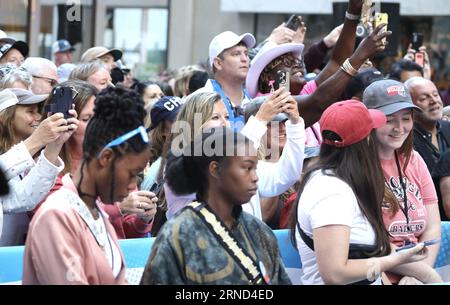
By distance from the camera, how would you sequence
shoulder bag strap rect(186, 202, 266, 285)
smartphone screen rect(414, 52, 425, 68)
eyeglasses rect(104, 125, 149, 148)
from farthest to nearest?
smartphone screen rect(414, 52, 425, 68)
shoulder bag strap rect(186, 202, 266, 285)
eyeglasses rect(104, 125, 149, 148)

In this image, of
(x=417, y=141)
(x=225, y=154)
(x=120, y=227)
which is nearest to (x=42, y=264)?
(x=225, y=154)

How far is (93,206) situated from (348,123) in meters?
1.56

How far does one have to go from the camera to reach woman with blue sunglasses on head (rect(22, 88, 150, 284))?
3.53 metres

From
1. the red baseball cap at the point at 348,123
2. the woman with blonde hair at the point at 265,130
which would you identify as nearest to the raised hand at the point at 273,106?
the woman with blonde hair at the point at 265,130

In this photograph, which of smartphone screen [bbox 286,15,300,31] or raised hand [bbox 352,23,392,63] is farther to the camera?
smartphone screen [bbox 286,15,300,31]

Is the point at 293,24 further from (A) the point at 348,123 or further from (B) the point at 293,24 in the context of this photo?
(A) the point at 348,123

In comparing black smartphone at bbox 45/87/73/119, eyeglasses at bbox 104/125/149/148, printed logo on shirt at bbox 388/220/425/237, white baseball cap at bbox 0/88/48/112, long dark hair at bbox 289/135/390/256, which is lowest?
printed logo on shirt at bbox 388/220/425/237

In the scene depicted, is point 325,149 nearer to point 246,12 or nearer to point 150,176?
point 150,176

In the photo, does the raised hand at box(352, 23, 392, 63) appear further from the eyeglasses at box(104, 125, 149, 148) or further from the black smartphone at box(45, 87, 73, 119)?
the eyeglasses at box(104, 125, 149, 148)

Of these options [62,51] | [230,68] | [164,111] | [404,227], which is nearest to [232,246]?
[404,227]

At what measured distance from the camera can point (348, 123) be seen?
4.83m

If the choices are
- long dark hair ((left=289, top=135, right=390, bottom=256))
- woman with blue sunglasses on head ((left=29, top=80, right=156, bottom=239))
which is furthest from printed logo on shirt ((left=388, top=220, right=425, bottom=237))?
woman with blue sunglasses on head ((left=29, top=80, right=156, bottom=239))

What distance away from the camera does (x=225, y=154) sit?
Answer: 410cm
